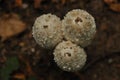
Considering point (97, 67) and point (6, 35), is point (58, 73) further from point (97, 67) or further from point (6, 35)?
point (6, 35)

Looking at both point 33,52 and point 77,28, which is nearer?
point 77,28

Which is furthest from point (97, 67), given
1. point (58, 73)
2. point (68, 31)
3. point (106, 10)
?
point (68, 31)

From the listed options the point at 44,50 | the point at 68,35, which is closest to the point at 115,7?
the point at 44,50

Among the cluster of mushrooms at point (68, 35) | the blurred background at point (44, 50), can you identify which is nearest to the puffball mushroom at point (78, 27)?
the cluster of mushrooms at point (68, 35)

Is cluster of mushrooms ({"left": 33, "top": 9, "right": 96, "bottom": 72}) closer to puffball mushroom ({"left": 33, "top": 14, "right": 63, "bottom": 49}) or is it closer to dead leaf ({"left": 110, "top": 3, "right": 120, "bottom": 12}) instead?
puffball mushroom ({"left": 33, "top": 14, "right": 63, "bottom": 49})

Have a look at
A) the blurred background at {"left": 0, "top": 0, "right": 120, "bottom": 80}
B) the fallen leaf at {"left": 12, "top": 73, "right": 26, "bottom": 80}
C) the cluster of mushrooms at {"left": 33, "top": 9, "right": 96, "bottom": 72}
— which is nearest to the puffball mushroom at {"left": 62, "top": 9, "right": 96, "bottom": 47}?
the cluster of mushrooms at {"left": 33, "top": 9, "right": 96, "bottom": 72}

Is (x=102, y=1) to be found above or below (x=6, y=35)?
above
